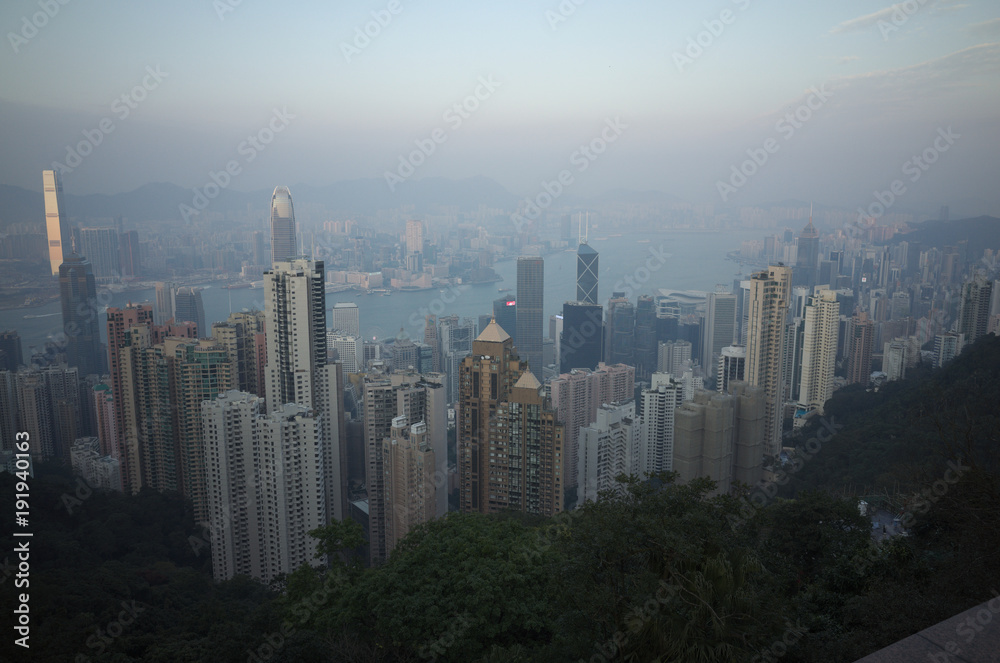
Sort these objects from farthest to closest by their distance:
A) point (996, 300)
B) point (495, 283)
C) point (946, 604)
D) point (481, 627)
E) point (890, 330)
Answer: point (495, 283), point (890, 330), point (996, 300), point (481, 627), point (946, 604)

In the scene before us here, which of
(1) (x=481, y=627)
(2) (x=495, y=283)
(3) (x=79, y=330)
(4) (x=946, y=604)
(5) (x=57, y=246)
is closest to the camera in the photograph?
(4) (x=946, y=604)

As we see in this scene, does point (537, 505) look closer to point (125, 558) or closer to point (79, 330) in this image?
point (125, 558)

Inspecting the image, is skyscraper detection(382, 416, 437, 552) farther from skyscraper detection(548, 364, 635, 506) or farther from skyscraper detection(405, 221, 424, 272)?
skyscraper detection(405, 221, 424, 272)

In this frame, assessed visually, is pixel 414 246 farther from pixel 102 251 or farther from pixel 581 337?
pixel 102 251

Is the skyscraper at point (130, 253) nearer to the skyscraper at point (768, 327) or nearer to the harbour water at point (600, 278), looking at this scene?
the harbour water at point (600, 278)

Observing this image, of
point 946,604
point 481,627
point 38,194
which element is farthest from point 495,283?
point 946,604

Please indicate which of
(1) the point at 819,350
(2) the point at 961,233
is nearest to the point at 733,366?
(1) the point at 819,350
